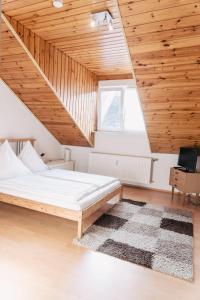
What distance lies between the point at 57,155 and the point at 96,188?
2.84 metres

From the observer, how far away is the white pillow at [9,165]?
3.62 meters

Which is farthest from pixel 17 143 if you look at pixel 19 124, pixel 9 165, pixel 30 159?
pixel 9 165

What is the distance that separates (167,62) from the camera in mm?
2971

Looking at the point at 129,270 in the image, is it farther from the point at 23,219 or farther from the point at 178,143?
the point at 178,143

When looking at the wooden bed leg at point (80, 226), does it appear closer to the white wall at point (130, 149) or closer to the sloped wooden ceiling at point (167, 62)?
the sloped wooden ceiling at point (167, 62)

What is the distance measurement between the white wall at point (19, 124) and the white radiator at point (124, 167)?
1.13 metres

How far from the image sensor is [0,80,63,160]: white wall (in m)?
4.25

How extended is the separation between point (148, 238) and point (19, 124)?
3.32 metres

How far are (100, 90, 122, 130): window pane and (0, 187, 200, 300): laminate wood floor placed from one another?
3194mm

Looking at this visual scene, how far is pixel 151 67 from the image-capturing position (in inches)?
122

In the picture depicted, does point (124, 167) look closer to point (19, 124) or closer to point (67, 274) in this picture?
point (19, 124)

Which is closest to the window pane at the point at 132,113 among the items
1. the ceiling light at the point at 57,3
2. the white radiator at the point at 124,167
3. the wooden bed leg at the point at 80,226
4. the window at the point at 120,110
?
the window at the point at 120,110

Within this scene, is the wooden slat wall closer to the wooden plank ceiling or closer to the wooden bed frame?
the wooden plank ceiling

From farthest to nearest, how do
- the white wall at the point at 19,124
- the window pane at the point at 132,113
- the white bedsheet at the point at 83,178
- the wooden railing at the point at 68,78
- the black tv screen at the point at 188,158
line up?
the window pane at the point at 132,113, the white wall at the point at 19,124, the black tv screen at the point at 188,158, the white bedsheet at the point at 83,178, the wooden railing at the point at 68,78
